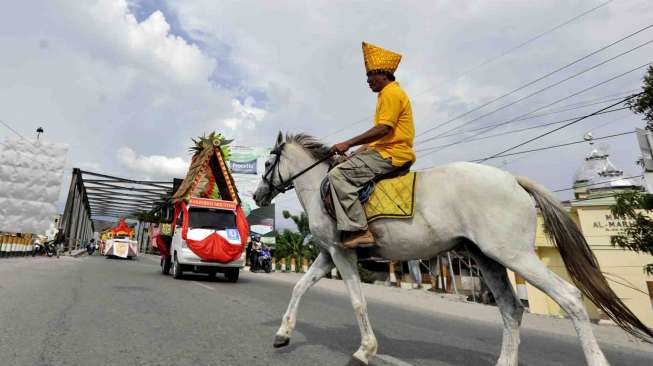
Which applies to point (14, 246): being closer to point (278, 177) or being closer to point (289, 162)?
point (278, 177)

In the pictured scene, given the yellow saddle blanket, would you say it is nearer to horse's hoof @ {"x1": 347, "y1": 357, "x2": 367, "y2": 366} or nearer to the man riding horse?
the man riding horse

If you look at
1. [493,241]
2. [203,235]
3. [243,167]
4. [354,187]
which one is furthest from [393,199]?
[243,167]

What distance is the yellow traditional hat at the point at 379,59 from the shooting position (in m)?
3.90

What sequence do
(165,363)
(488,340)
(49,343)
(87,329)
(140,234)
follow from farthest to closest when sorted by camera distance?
(140,234)
(488,340)
(87,329)
(49,343)
(165,363)

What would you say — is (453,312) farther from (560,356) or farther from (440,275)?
(440,275)

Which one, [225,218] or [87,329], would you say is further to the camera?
[225,218]

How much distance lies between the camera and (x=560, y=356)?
4551 mm

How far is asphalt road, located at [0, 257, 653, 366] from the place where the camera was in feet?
11.0

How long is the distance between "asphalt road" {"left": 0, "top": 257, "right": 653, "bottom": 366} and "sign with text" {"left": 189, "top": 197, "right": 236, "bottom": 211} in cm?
508

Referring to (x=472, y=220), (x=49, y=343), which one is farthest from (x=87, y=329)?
(x=472, y=220)

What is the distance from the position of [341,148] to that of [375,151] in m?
0.38

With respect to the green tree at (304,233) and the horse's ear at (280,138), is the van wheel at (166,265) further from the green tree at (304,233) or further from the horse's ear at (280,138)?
the green tree at (304,233)

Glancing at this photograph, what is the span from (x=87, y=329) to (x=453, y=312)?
772cm

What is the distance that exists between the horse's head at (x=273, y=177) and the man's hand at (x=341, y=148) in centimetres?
80
